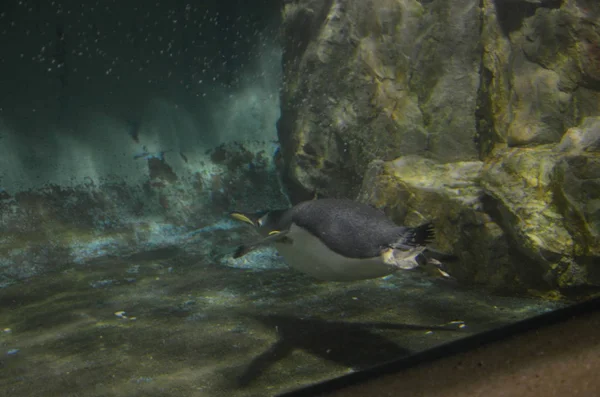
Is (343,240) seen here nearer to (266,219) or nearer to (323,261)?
(323,261)

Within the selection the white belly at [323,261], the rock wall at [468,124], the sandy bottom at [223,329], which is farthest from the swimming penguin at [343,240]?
the rock wall at [468,124]

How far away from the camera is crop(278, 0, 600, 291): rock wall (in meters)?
2.88

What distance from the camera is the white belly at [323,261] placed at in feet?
7.18

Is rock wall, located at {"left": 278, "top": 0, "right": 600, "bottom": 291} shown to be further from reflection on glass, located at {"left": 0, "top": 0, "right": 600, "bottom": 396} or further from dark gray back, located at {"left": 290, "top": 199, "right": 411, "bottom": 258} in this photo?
dark gray back, located at {"left": 290, "top": 199, "right": 411, "bottom": 258}

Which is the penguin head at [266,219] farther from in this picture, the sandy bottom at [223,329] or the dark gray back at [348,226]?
the sandy bottom at [223,329]

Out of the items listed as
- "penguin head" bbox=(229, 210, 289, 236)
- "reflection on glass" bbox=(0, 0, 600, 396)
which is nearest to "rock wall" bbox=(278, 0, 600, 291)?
"reflection on glass" bbox=(0, 0, 600, 396)

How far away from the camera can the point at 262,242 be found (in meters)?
2.46

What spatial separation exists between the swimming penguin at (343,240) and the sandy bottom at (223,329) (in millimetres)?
431

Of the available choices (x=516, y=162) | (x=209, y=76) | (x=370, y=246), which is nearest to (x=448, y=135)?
(x=516, y=162)

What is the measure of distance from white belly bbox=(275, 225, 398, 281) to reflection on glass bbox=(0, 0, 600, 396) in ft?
0.05

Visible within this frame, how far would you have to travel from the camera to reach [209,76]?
1001 cm

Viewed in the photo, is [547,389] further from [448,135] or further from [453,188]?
[448,135]

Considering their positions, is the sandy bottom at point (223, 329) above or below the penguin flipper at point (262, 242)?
below

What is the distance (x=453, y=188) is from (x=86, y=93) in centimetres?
807
